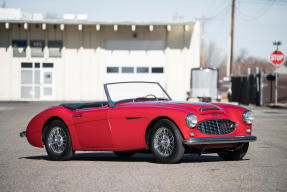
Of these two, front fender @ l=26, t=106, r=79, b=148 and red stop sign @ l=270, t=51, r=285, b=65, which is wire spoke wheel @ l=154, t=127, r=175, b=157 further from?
red stop sign @ l=270, t=51, r=285, b=65

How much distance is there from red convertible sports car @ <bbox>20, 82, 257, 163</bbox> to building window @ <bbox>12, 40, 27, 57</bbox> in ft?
118

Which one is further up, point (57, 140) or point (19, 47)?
point (19, 47)

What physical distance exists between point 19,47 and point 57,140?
121ft

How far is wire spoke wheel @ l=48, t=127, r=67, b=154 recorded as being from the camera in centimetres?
932

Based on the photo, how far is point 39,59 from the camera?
4500 cm

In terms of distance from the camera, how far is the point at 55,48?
45.3 meters

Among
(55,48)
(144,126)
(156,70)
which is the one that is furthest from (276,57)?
(144,126)

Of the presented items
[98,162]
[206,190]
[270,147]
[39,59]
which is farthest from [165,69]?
A: [206,190]

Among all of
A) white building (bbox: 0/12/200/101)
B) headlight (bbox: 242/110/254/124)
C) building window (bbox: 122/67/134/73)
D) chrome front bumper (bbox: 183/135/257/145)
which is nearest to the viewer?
chrome front bumper (bbox: 183/135/257/145)

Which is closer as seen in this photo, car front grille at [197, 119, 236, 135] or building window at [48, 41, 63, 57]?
car front grille at [197, 119, 236, 135]

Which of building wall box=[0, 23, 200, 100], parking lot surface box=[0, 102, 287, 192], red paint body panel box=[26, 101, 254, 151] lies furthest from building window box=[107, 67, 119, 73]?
red paint body panel box=[26, 101, 254, 151]

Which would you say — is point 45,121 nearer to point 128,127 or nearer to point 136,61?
point 128,127

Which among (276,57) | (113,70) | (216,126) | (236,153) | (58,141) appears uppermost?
(276,57)

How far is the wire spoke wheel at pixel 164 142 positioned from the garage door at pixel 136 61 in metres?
36.4
